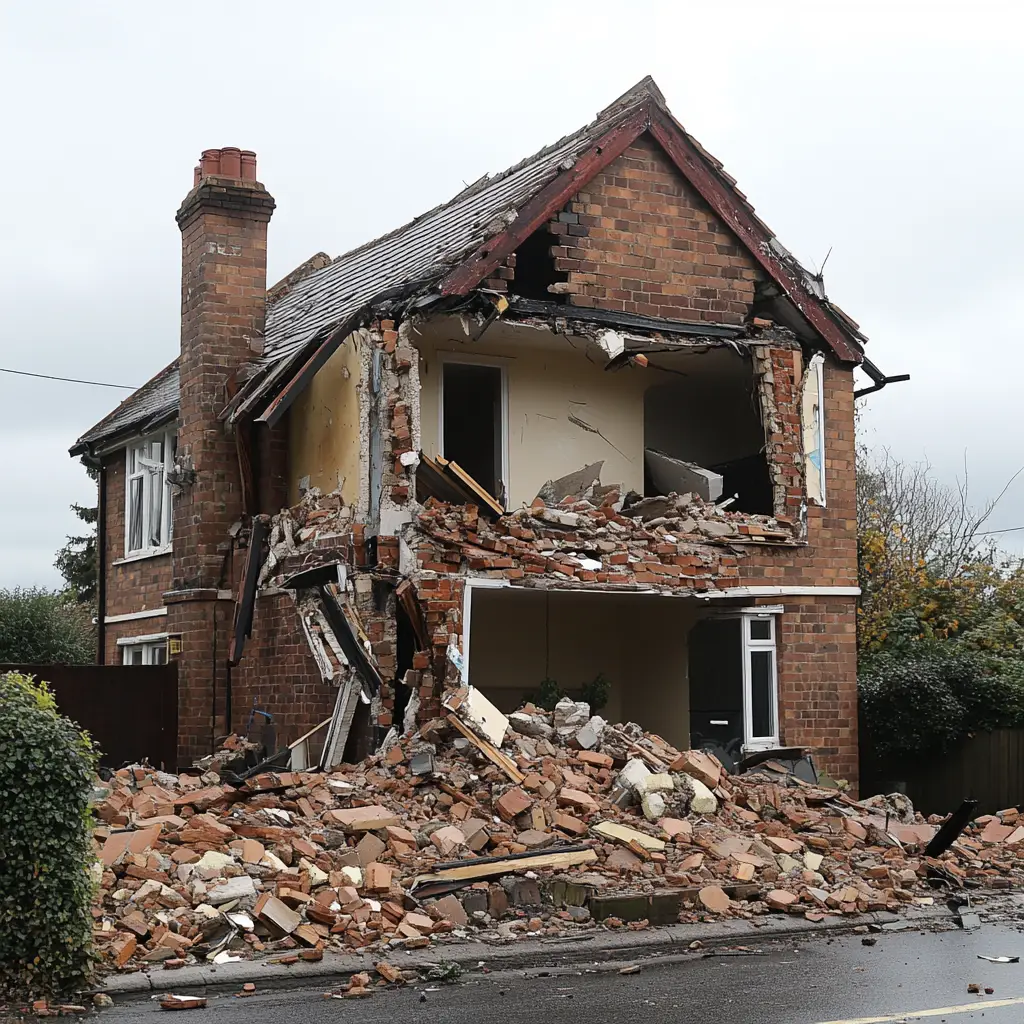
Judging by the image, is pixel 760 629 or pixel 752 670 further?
pixel 760 629

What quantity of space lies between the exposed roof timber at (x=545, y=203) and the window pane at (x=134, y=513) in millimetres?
8556

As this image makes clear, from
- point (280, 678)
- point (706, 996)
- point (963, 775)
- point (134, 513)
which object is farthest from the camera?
point (134, 513)

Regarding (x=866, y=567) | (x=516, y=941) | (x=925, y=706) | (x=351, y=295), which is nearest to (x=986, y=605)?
(x=866, y=567)

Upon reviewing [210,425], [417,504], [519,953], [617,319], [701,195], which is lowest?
[519,953]

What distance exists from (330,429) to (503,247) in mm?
2878

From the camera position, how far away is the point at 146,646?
20891mm

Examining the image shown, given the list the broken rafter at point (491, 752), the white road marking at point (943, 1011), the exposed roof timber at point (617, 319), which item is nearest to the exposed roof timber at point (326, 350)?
the exposed roof timber at point (617, 319)

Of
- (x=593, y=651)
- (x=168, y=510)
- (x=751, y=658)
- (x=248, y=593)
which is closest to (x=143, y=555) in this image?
(x=168, y=510)

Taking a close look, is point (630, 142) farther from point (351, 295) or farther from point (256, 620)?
point (256, 620)

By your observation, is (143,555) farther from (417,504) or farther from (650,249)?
(650,249)

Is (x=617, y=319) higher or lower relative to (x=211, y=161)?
lower

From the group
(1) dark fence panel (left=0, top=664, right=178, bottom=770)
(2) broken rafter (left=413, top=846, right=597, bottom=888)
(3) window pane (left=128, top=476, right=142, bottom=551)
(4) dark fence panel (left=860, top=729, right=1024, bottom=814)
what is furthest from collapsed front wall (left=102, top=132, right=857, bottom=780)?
(3) window pane (left=128, top=476, right=142, bottom=551)

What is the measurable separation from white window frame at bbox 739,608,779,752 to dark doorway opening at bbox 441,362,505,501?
11.3 ft

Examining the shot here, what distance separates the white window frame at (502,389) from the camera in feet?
54.1
